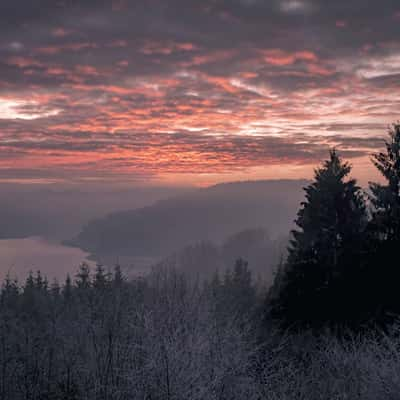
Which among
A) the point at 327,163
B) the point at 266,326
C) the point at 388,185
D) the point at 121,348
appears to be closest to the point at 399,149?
the point at 388,185

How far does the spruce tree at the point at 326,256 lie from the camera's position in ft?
66.3

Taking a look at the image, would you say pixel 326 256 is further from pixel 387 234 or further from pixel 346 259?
pixel 387 234

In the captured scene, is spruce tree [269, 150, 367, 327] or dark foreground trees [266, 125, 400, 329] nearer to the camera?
dark foreground trees [266, 125, 400, 329]

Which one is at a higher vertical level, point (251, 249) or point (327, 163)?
point (327, 163)

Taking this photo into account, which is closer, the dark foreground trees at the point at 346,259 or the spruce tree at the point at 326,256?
the dark foreground trees at the point at 346,259

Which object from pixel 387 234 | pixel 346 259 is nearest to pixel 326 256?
pixel 346 259

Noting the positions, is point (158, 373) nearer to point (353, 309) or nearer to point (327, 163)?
point (353, 309)

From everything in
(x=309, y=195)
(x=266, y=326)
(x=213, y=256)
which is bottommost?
(x=213, y=256)

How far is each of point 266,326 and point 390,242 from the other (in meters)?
8.46

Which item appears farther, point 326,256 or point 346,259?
point 326,256

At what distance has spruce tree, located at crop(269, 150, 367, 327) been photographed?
796 inches

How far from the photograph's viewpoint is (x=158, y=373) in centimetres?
1098

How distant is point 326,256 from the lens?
74.3ft

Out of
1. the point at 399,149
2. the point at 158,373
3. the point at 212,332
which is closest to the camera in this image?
the point at 158,373
